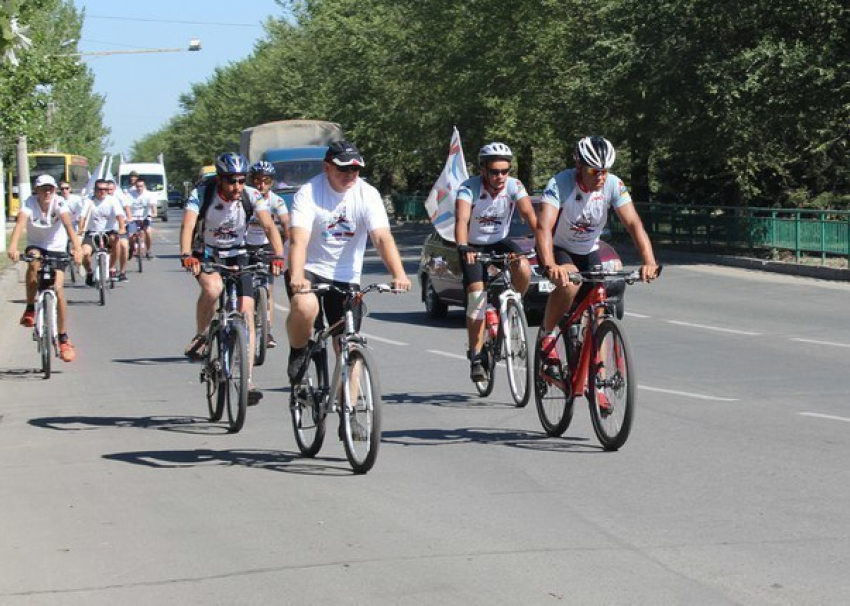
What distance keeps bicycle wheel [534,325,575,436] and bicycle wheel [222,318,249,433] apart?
1.82 meters

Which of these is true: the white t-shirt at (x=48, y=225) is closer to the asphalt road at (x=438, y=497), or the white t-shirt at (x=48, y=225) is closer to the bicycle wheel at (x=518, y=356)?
the asphalt road at (x=438, y=497)

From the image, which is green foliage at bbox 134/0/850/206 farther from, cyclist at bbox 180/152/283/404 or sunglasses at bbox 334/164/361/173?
sunglasses at bbox 334/164/361/173

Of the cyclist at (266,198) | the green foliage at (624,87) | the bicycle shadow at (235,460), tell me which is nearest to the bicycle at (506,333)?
the bicycle shadow at (235,460)

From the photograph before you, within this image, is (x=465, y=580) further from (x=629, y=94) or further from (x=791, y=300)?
(x=629, y=94)

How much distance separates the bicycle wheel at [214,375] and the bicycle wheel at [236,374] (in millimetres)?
A: 110

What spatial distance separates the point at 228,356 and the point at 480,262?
2.42 metres

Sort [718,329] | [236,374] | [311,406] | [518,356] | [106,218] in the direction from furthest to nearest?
[106,218] → [718,329] → [518,356] → [236,374] → [311,406]

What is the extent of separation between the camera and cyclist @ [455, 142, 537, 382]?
11562 mm

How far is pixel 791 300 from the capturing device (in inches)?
859

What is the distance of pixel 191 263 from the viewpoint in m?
10.4

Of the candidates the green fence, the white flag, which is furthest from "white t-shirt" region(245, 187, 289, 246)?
the green fence

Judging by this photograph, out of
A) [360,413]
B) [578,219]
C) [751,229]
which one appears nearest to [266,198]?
[578,219]

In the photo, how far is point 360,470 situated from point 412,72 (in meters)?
40.4

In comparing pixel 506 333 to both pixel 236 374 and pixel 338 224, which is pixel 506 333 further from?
pixel 338 224
